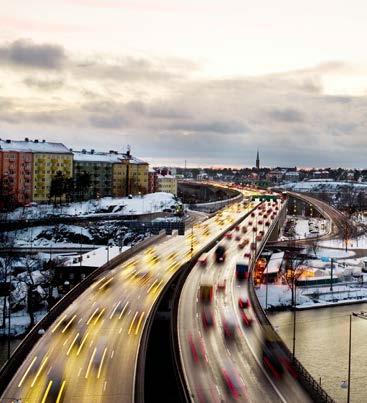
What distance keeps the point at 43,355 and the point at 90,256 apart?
1152 inches

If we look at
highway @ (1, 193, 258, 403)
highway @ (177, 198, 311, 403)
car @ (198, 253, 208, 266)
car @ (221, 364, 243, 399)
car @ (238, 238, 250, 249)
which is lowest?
car @ (221, 364, 243, 399)

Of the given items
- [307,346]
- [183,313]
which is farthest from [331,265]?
[183,313]

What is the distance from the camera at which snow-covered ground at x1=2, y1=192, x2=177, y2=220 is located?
82.4 metres

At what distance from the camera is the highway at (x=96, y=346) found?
1988cm

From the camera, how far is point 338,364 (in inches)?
1277

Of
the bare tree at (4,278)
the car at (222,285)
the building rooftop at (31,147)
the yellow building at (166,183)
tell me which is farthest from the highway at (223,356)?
the yellow building at (166,183)

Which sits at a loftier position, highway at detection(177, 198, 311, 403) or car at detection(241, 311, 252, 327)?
car at detection(241, 311, 252, 327)

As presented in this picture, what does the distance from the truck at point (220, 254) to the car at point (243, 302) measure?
533 inches

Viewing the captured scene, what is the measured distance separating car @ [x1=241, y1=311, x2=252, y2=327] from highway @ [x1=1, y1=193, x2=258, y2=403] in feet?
18.3

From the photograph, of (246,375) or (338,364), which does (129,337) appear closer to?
(246,375)

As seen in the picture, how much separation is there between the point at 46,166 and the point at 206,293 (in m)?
65.7

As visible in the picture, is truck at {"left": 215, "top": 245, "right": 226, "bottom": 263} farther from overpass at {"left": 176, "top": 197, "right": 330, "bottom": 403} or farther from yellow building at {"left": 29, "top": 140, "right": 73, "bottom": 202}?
yellow building at {"left": 29, "top": 140, "right": 73, "bottom": 202}

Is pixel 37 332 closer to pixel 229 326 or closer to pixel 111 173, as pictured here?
pixel 229 326

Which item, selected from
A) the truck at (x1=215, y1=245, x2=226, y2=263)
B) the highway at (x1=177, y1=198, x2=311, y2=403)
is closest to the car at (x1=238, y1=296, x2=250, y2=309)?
the highway at (x1=177, y1=198, x2=311, y2=403)
